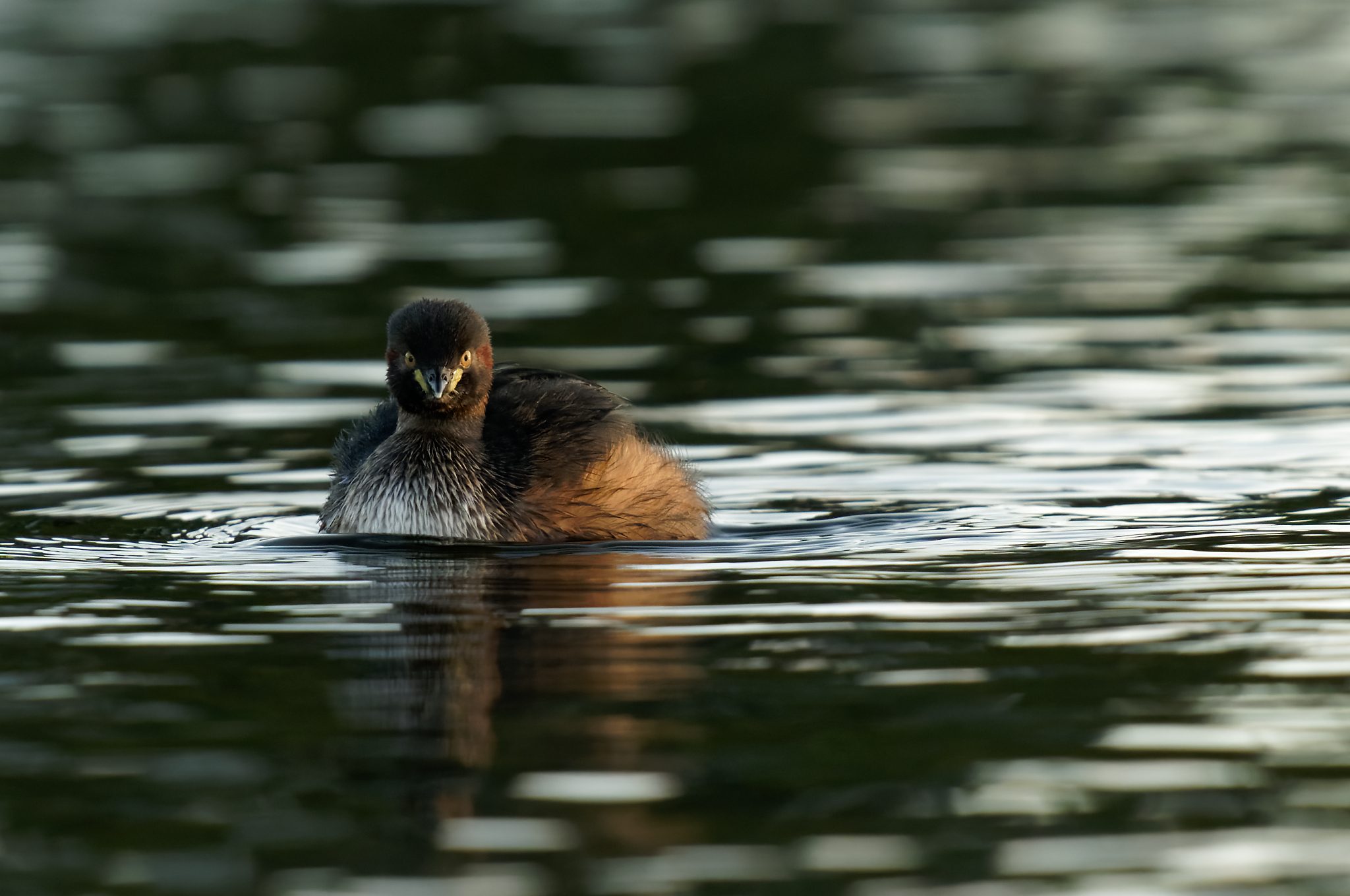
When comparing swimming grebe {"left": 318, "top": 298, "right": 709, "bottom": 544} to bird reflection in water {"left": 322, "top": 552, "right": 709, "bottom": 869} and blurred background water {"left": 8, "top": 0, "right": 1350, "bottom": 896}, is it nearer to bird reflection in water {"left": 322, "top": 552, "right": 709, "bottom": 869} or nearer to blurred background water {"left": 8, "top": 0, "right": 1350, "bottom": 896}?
blurred background water {"left": 8, "top": 0, "right": 1350, "bottom": 896}

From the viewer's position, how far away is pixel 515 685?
8.30 meters

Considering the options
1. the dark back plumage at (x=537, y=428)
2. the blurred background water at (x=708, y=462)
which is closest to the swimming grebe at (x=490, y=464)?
the dark back plumage at (x=537, y=428)

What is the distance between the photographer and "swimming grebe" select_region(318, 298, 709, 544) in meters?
11.5

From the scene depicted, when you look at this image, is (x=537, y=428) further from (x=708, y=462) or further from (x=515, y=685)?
(x=515, y=685)

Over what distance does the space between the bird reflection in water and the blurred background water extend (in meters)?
0.03

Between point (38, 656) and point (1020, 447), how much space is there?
6.57 metres

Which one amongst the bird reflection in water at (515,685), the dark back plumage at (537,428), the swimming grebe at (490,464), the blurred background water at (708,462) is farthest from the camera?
the dark back plumage at (537,428)

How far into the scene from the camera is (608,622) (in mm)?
9375

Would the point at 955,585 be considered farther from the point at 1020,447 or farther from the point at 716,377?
the point at 716,377

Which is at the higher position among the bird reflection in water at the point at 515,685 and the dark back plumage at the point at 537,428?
the dark back plumage at the point at 537,428

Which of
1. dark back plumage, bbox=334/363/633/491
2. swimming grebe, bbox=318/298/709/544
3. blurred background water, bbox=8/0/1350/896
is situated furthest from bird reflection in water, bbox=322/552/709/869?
dark back plumage, bbox=334/363/633/491

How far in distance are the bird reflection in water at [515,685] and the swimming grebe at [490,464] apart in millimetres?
659

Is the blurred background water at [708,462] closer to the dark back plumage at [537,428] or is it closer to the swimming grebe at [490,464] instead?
the swimming grebe at [490,464]

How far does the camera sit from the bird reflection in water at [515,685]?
7.05m
